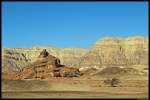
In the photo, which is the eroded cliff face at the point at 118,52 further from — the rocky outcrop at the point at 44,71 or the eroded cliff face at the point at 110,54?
the rocky outcrop at the point at 44,71

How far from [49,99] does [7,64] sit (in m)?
138

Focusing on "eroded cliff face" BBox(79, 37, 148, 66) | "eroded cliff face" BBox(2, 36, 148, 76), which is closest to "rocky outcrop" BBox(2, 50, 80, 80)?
"eroded cliff face" BBox(2, 36, 148, 76)

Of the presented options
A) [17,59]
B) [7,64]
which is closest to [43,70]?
[7,64]

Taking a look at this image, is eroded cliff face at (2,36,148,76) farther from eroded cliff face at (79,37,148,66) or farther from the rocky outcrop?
the rocky outcrop

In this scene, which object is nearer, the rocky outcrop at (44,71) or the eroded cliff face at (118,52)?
the rocky outcrop at (44,71)

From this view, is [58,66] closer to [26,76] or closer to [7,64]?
[26,76]

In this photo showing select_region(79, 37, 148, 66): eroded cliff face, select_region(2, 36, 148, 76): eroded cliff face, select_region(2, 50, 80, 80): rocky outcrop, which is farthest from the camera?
select_region(79, 37, 148, 66): eroded cliff face

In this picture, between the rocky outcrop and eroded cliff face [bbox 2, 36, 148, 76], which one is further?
eroded cliff face [bbox 2, 36, 148, 76]

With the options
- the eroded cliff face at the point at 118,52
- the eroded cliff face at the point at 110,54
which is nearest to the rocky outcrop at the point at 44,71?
the eroded cliff face at the point at 110,54

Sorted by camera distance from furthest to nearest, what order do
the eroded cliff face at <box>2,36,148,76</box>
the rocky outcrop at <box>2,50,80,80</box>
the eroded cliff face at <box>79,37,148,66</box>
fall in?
the eroded cliff face at <box>79,37,148,66</box> < the eroded cliff face at <box>2,36,148,76</box> < the rocky outcrop at <box>2,50,80,80</box>

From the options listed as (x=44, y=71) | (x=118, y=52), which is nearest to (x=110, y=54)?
(x=118, y=52)

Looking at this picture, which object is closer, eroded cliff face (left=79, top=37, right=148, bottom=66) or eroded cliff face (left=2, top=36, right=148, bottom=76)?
eroded cliff face (left=2, top=36, right=148, bottom=76)

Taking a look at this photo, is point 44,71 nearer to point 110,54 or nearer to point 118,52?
point 110,54

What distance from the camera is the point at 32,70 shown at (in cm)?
8206
